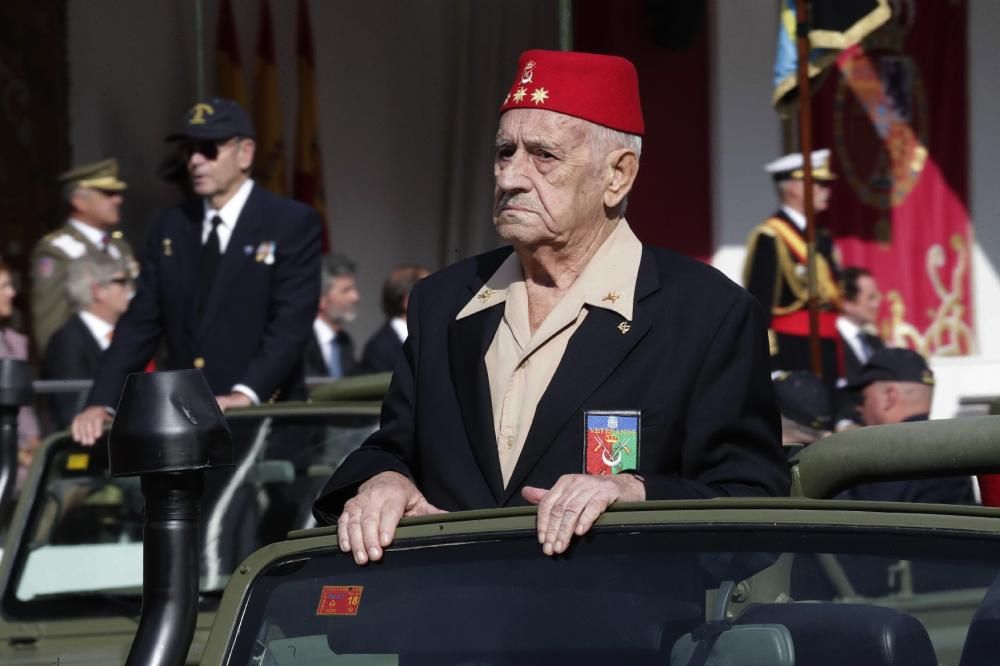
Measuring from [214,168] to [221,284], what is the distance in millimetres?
412

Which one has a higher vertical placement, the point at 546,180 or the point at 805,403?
the point at 546,180

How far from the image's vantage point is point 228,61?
13797mm

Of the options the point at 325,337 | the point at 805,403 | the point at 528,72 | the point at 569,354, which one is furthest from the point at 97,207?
the point at 569,354

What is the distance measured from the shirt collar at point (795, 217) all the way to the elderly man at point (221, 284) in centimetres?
394

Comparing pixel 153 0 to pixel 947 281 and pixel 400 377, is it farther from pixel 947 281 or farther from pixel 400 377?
pixel 400 377

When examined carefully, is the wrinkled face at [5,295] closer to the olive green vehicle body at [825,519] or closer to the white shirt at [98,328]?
the white shirt at [98,328]

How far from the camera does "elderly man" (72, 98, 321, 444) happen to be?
648cm

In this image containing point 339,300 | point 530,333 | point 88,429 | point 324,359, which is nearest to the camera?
point 530,333

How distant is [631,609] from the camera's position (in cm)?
270

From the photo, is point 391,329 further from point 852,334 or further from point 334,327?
point 852,334

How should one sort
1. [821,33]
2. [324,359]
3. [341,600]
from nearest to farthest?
[341,600], [821,33], [324,359]

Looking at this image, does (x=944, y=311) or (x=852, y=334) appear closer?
(x=852, y=334)

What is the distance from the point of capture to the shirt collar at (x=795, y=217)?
9984 mm

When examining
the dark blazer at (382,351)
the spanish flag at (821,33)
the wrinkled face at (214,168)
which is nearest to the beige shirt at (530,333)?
the wrinkled face at (214,168)
